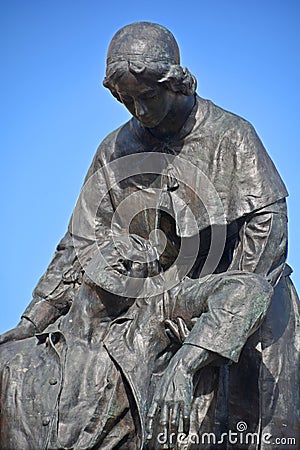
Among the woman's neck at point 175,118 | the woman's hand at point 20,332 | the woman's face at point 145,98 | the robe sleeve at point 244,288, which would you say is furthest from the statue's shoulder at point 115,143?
the woman's hand at point 20,332

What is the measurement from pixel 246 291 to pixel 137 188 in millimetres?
1610

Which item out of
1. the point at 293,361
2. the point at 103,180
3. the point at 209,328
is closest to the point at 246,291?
the point at 209,328

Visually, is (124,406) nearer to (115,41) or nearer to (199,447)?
(199,447)

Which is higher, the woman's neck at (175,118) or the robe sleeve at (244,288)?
the woman's neck at (175,118)

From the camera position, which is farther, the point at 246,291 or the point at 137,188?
the point at 137,188

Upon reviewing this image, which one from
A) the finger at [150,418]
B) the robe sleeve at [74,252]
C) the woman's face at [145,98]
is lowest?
the finger at [150,418]

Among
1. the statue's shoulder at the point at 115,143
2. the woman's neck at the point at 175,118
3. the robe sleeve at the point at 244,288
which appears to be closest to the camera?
the robe sleeve at the point at 244,288

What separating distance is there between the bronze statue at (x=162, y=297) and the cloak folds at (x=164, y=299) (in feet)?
0.04

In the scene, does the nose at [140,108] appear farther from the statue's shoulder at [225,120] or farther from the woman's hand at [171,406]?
the woman's hand at [171,406]

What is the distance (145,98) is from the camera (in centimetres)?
1020

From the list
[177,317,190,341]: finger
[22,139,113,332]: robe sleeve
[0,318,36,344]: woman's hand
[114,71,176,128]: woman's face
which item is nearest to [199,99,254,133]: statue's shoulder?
[114,71,176,128]: woman's face

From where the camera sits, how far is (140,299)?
999cm

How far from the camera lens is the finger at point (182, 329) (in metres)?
9.68

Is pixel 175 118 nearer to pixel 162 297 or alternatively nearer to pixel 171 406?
pixel 162 297
